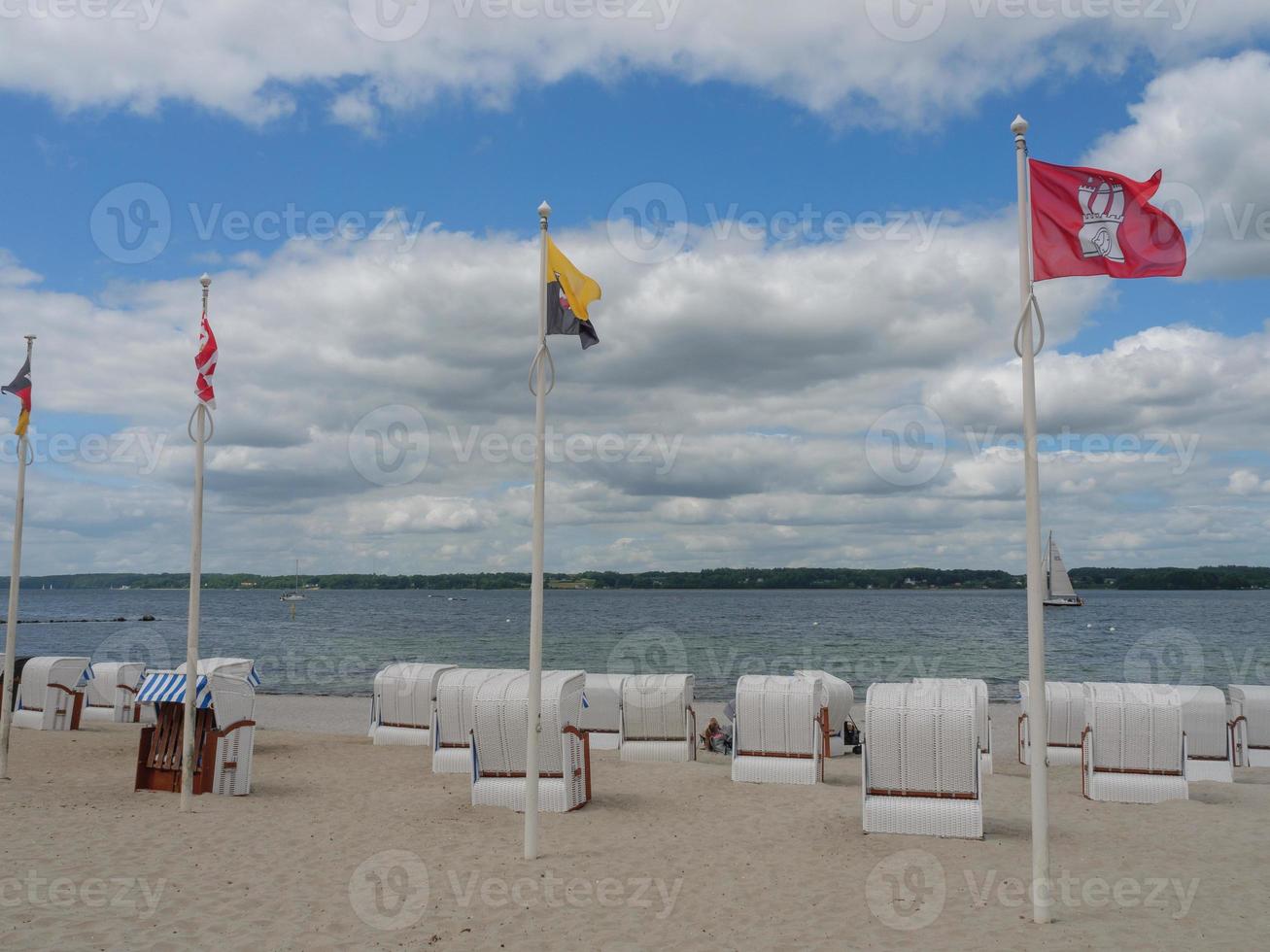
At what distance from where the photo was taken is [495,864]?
34.0 ft

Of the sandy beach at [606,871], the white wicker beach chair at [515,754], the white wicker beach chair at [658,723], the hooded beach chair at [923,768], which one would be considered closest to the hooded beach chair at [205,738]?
the sandy beach at [606,871]

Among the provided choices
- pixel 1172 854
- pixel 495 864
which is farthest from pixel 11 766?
pixel 1172 854

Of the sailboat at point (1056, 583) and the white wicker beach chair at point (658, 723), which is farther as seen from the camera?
the sailboat at point (1056, 583)

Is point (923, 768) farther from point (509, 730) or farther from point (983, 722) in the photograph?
point (983, 722)

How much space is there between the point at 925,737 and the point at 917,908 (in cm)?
302

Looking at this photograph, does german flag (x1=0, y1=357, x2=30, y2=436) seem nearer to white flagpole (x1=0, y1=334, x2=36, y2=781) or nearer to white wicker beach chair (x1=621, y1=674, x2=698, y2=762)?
white flagpole (x1=0, y1=334, x2=36, y2=781)

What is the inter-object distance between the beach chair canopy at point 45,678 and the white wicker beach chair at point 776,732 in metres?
15.5

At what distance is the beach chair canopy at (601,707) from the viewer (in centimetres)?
1939

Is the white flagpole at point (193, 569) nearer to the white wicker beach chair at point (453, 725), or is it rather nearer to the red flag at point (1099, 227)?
the white wicker beach chair at point (453, 725)

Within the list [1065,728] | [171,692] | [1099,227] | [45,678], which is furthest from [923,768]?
[45,678]

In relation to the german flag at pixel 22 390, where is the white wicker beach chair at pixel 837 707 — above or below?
below

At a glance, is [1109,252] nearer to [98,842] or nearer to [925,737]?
[925,737]

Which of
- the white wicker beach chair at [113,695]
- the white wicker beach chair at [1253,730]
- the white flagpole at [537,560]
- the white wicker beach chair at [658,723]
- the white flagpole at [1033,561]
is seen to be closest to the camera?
the white flagpole at [1033,561]

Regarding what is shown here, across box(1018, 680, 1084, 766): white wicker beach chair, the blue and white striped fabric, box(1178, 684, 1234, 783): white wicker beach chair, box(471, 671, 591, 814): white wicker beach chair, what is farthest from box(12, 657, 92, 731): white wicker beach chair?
box(1178, 684, 1234, 783): white wicker beach chair
